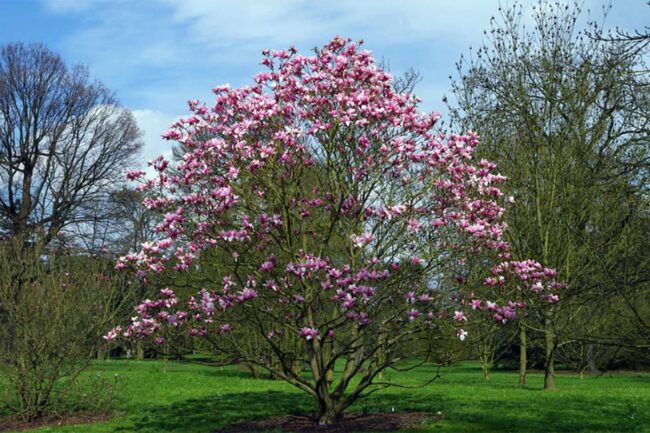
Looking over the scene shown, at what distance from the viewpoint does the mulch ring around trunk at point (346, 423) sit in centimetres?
1241

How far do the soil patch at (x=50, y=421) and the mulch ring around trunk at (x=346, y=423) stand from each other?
3.80 metres

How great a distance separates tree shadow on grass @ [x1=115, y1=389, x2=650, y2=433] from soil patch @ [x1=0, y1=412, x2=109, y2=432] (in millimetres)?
1020

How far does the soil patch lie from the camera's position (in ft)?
48.4

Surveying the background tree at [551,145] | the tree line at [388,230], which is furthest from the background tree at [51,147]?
the background tree at [551,145]

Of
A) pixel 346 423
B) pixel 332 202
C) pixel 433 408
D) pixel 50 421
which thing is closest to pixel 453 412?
pixel 433 408

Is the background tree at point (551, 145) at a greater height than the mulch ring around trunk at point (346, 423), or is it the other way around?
the background tree at point (551, 145)

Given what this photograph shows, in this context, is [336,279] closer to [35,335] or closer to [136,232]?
[35,335]

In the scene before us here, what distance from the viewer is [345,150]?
11.6 metres

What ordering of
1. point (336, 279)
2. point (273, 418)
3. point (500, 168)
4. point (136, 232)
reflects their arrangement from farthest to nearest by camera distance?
point (136, 232), point (500, 168), point (273, 418), point (336, 279)

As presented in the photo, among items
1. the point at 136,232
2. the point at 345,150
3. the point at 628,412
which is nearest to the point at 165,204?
the point at 345,150

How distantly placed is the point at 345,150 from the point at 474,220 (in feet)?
7.93

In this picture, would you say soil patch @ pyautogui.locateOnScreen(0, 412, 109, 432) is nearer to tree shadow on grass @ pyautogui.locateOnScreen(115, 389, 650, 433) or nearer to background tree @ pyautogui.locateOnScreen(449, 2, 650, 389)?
tree shadow on grass @ pyautogui.locateOnScreen(115, 389, 650, 433)

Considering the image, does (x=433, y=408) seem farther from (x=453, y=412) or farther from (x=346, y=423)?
(x=346, y=423)

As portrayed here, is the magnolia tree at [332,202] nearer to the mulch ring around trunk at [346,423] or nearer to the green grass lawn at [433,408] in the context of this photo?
the mulch ring around trunk at [346,423]
